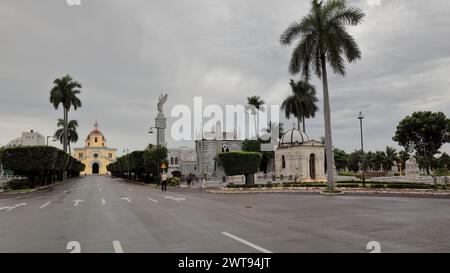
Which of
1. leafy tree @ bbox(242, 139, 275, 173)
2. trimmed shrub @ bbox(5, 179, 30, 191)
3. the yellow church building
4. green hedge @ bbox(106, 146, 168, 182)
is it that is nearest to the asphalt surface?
trimmed shrub @ bbox(5, 179, 30, 191)

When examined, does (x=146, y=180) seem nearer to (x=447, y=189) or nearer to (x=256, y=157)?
(x=256, y=157)

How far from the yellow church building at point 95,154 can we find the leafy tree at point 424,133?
118 metres

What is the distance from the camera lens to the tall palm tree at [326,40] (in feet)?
84.8

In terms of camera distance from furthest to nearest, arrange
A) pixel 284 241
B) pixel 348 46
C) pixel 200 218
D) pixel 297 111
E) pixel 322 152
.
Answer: pixel 297 111
pixel 322 152
pixel 348 46
pixel 200 218
pixel 284 241

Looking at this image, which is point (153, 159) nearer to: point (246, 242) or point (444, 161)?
point (246, 242)

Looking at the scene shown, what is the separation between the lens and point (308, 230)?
34.4 ft

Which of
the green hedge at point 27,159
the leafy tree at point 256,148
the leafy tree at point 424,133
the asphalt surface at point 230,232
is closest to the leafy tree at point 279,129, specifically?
the leafy tree at point 256,148

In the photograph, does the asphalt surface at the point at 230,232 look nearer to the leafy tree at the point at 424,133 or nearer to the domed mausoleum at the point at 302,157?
the domed mausoleum at the point at 302,157

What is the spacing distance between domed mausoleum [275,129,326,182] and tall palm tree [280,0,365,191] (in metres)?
26.8

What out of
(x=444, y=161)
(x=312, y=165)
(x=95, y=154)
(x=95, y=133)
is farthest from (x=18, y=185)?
(x=95, y=133)

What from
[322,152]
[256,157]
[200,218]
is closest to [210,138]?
[322,152]

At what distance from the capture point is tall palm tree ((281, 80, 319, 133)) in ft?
220

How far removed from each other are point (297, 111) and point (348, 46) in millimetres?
41190

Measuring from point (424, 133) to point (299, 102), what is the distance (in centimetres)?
2166
